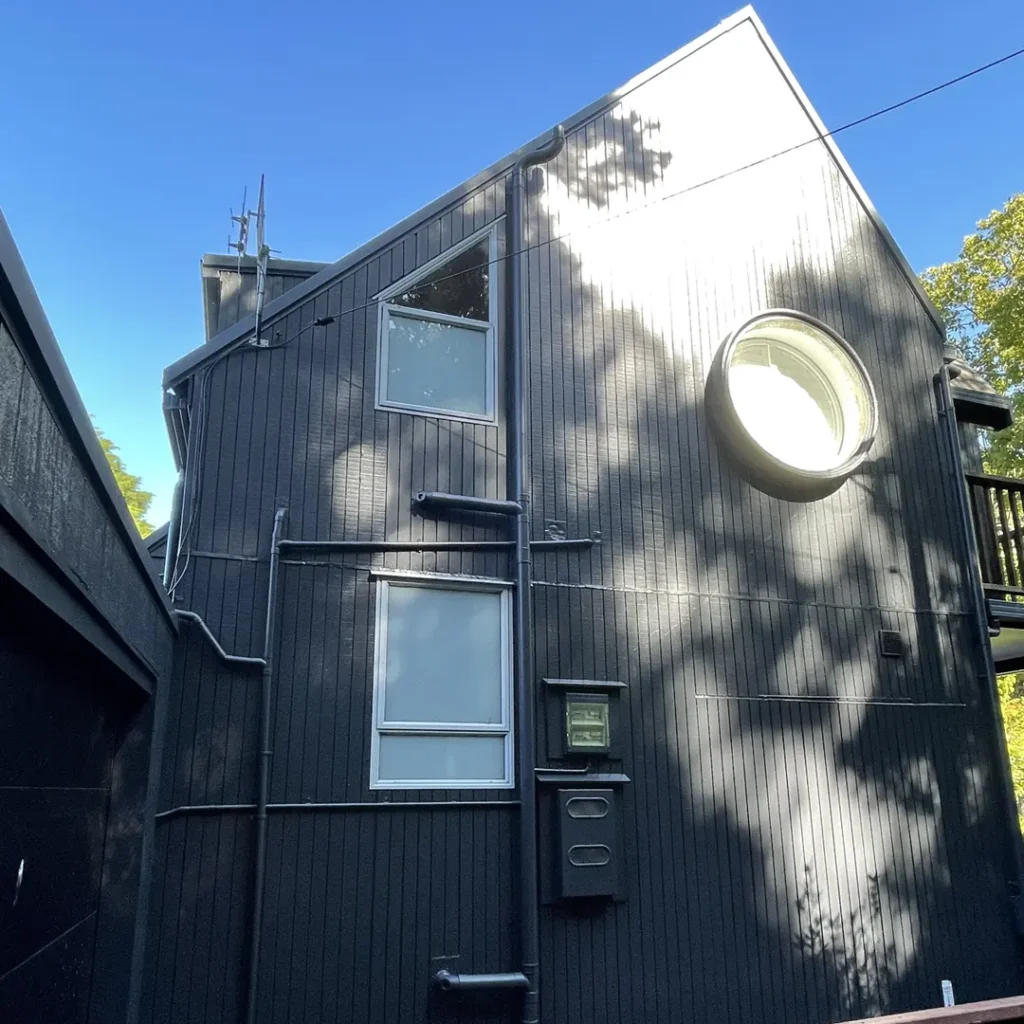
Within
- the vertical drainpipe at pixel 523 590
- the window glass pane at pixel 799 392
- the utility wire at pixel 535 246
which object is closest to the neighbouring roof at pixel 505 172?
the utility wire at pixel 535 246

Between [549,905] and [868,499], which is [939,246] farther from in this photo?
[549,905]

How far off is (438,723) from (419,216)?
3.66m

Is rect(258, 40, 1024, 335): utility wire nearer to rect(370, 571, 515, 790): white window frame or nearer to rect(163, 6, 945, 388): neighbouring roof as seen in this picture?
rect(163, 6, 945, 388): neighbouring roof

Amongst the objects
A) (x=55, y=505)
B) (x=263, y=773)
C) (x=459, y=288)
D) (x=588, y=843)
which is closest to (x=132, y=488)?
(x=459, y=288)

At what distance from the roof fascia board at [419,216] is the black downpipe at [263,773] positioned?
114 centimetres

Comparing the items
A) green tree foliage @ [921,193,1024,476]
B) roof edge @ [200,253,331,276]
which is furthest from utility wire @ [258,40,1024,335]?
green tree foliage @ [921,193,1024,476]

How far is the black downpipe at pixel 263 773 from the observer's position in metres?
5.16

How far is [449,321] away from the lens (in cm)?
700

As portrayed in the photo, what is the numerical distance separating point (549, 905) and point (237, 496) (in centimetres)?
322

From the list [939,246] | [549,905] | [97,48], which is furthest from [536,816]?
[939,246]

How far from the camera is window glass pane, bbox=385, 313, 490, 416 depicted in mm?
6742

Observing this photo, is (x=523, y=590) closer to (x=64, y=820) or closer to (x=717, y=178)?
(x=64, y=820)

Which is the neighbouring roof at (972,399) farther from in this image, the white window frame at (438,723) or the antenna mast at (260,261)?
the antenna mast at (260,261)

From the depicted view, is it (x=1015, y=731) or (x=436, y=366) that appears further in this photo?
(x=1015, y=731)
